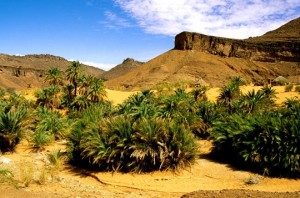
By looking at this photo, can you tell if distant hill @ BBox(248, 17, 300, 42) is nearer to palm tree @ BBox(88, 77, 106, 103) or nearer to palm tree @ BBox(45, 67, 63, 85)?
palm tree @ BBox(45, 67, 63, 85)

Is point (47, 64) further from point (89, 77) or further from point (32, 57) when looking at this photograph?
point (89, 77)

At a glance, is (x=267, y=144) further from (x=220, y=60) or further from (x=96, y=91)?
(x=220, y=60)

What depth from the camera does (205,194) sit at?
404 inches

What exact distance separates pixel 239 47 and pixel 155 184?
281ft

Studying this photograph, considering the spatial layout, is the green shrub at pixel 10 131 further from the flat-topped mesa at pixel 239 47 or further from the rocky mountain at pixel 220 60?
the flat-topped mesa at pixel 239 47

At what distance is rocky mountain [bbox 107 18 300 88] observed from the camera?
82.0m

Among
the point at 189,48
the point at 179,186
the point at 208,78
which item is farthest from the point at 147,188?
the point at 189,48

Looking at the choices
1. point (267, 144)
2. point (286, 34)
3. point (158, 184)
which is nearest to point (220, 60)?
point (286, 34)

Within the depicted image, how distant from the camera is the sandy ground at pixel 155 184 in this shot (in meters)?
10.8

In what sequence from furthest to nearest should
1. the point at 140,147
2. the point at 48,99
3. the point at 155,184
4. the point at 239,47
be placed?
the point at 239,47 → the point at 48,99 → the point at 140,147 → the point at 155,184

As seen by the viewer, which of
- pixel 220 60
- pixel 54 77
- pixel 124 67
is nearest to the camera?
pixel 54 77

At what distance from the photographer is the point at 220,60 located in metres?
89.8

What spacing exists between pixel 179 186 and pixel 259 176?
2.63m

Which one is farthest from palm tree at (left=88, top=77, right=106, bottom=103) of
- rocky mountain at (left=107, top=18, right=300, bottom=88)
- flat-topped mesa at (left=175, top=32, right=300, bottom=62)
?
flat-topped mesa at (left=175, top=32, right=300, bottom=62)
